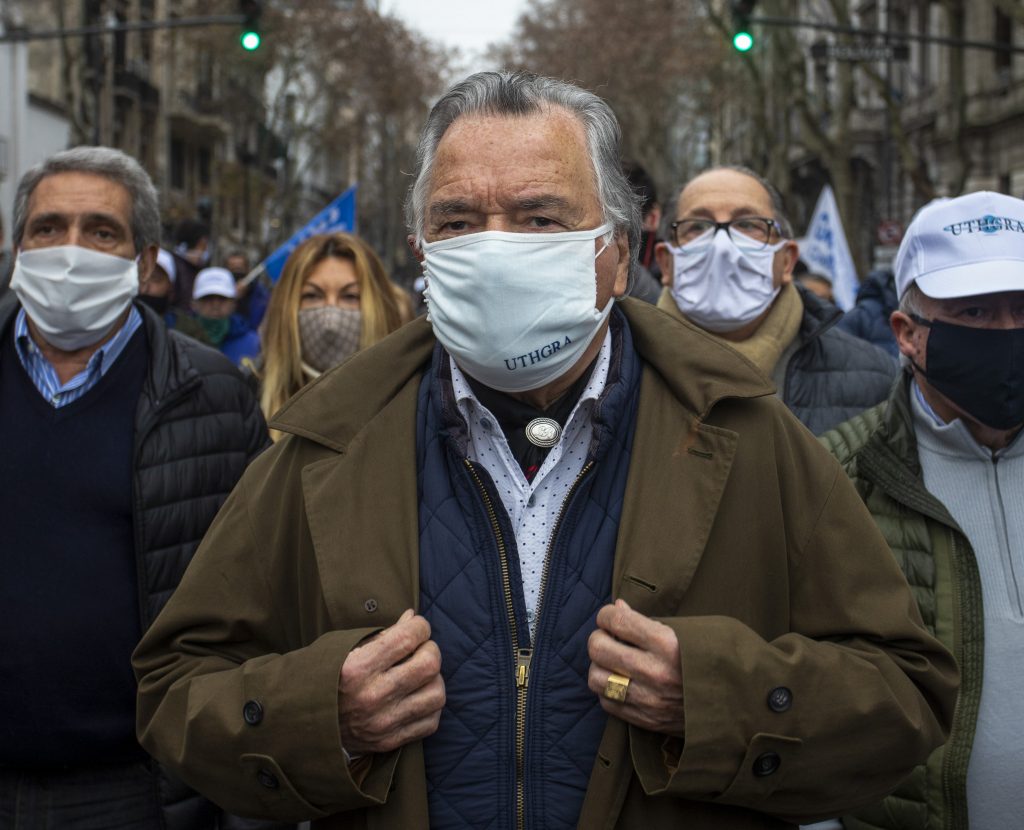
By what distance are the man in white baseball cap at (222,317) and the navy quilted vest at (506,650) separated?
5.74 metres

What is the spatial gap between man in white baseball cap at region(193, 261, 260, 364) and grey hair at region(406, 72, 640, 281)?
18.1 feet

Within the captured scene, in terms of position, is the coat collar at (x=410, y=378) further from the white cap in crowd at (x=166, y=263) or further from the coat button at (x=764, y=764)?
the white cap in crowd at (x=166, y=263)

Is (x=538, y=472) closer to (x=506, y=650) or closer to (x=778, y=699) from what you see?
(x=506, y=650)

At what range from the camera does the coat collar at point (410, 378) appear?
2.30 m

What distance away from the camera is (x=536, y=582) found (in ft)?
7.53

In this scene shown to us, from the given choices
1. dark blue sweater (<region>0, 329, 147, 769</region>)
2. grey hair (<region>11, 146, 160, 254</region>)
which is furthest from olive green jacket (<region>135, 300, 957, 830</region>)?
grey hair (<region>11, 146, 160, 254</region>)

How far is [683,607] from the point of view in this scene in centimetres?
221

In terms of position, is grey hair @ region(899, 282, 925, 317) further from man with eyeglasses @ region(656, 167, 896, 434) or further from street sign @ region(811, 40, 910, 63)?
street sign @ region(811, 40, 910, 63)

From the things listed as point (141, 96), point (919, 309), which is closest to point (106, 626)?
point (919, 309)

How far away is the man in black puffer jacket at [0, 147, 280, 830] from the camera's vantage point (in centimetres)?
320

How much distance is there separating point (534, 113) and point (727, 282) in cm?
226

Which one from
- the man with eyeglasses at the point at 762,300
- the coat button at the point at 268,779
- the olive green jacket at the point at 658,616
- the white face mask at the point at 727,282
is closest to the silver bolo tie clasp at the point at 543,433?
the olive green jacket at the point at 658,616

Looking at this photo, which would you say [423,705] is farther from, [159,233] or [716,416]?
[159,233]

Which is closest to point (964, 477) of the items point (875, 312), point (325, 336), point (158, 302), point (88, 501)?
point (88, 501)
